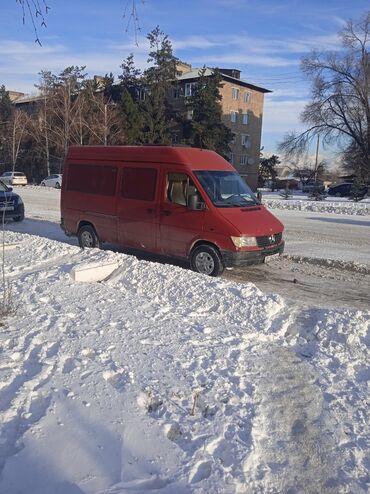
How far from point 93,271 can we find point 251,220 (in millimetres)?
2914

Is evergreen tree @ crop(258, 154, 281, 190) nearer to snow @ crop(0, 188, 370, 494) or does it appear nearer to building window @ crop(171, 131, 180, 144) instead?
building window @ crop(171, 131, 180, 144)

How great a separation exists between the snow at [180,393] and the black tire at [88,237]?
12.6ft

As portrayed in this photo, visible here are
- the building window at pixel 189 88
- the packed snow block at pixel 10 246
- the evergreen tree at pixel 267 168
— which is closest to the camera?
the packed snow block at pixel 10 246

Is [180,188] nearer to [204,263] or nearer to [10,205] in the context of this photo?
[204,263]

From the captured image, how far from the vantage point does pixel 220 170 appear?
8.98 meters

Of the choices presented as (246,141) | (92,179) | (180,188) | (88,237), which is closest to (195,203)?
(180,188)

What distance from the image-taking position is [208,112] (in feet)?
164

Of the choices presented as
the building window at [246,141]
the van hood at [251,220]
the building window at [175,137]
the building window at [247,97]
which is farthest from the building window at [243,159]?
the van hood at [251,220]

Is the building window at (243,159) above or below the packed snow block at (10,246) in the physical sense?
above

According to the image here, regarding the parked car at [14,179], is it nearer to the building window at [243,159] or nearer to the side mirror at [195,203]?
the building window at [243,159]

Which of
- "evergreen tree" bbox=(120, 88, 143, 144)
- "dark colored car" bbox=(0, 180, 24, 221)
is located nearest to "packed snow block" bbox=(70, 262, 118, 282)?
"dark colored car" bbox=(0, 180, 24, 221)

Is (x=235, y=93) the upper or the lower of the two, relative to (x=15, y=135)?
upper

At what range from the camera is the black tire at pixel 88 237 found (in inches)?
407

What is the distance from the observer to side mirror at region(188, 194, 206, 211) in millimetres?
8211
